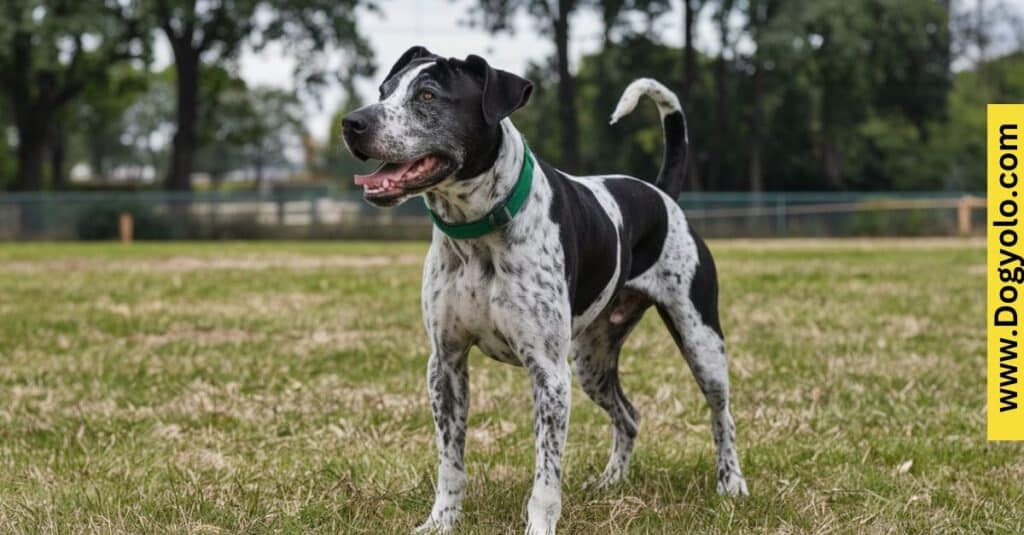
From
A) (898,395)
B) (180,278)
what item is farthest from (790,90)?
(898,395)

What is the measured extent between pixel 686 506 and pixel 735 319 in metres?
5.67

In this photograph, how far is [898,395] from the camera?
638 cm

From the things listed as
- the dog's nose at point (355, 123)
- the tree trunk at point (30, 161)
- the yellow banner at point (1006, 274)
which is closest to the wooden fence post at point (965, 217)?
the yellow banner at point (1006, 274)

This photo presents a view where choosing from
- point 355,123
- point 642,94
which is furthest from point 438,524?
point 642,94

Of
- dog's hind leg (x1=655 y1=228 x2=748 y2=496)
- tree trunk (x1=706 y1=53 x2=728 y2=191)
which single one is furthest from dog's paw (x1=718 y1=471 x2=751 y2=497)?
tree trunk (x1=706 y1=53 x2=728 y2=191)

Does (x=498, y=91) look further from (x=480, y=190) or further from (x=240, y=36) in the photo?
(x=240, y=36)

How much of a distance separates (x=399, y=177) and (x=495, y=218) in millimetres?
361

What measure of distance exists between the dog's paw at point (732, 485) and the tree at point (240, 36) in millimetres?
31951

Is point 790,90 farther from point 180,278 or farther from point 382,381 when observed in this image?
point 382,381

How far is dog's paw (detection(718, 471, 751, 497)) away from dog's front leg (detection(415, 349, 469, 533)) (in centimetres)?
106

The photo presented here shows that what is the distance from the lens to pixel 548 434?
145 inches

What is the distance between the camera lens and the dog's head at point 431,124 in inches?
131

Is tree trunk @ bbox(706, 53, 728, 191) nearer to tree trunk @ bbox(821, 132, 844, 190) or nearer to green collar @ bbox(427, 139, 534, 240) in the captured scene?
tree trunk @ bbox(821, 132, 844, 190)

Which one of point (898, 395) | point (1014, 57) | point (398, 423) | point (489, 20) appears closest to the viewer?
point (398, 423)
